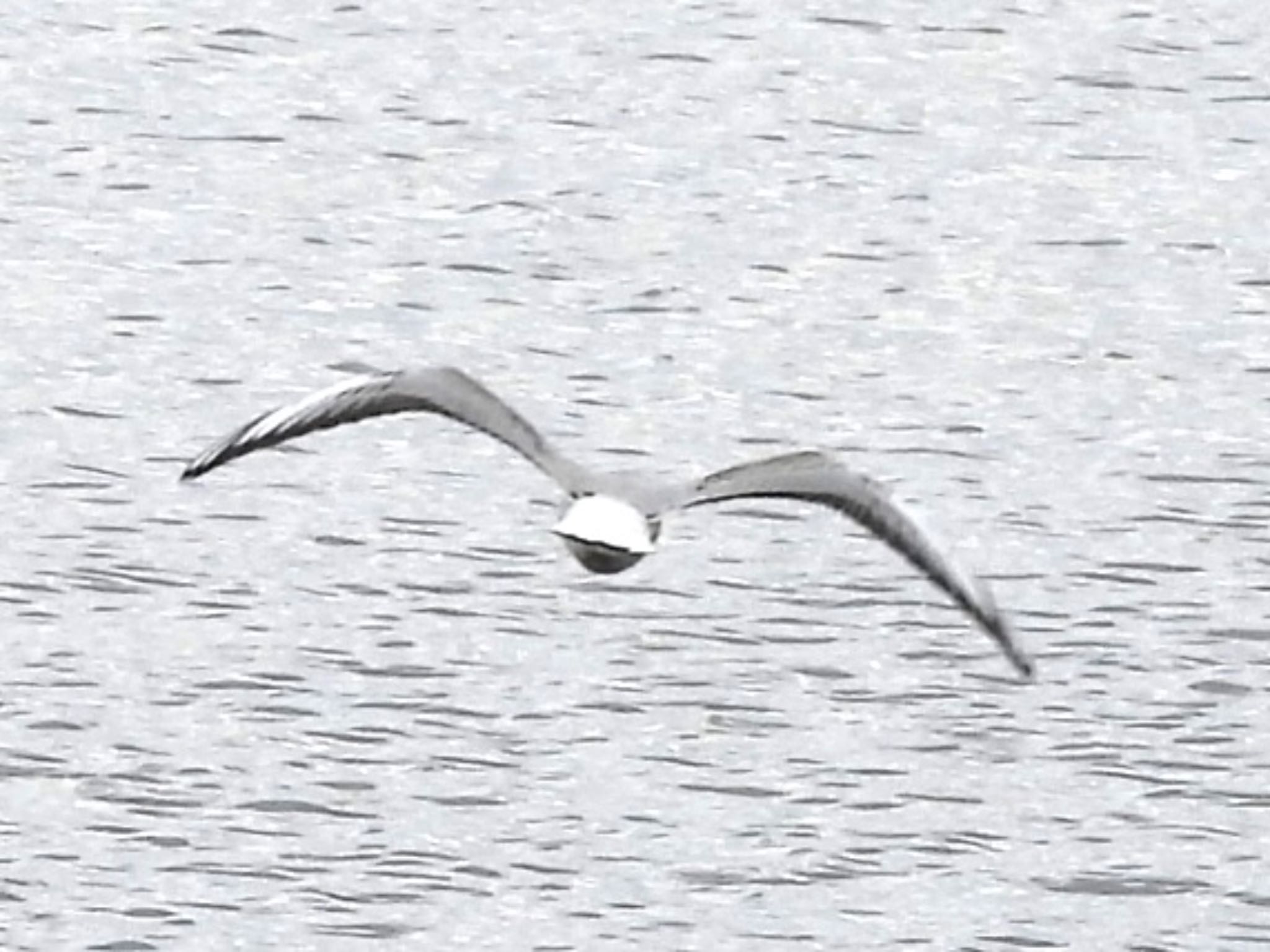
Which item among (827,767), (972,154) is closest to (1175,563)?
(827,767)

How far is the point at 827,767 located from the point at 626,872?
127cm

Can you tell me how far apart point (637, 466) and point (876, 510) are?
8.36 metres

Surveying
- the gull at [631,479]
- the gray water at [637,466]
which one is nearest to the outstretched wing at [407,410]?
the gull at [631,479]

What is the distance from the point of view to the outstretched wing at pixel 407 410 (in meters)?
12.2

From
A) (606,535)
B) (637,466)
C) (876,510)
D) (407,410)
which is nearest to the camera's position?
(606,535)

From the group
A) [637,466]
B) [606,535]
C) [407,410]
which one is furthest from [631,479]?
[637,466]

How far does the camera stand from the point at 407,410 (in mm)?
12469

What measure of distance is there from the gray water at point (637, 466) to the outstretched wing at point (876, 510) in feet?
13.7

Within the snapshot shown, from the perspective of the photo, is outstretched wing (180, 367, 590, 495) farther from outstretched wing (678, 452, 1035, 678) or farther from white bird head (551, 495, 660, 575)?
outstretched wing (678, 452, 1035, 678)

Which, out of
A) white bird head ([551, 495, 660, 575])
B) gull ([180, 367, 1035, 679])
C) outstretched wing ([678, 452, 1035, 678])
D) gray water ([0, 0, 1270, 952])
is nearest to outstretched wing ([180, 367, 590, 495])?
gull ([180, 367, 1035, 679])

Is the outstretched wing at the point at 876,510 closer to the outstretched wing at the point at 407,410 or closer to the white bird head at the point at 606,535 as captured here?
the white bird head at the point at 606,535

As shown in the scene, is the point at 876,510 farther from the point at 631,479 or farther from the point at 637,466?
the point at 637,466

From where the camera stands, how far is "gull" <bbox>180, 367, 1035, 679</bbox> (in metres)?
12.1

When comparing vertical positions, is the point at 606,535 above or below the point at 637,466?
above
